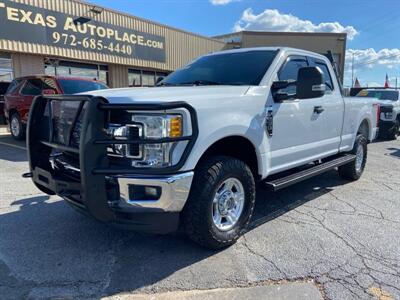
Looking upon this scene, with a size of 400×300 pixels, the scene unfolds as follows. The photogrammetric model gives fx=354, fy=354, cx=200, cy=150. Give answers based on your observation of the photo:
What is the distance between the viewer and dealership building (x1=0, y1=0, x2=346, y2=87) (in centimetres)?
→ 1311

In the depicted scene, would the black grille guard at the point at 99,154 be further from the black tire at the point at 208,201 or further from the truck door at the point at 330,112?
the truck door at the point at 330,112

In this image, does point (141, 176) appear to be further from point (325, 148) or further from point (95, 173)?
point (325, 148)

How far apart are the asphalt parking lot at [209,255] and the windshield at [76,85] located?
4087mm

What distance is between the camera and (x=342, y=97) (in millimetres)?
5578

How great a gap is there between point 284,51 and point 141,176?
265 centimetres

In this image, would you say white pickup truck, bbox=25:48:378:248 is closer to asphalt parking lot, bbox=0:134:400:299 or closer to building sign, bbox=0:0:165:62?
asphalt parking lot, bbox=0:134:400:299

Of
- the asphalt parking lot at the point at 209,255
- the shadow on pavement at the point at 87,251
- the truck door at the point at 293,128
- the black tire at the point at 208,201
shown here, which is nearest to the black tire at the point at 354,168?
the asphalt parking lot at the point at 209,255

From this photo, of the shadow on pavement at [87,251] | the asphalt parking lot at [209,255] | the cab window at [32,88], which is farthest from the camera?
the cab window at [32,88]

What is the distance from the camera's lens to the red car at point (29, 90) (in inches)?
337

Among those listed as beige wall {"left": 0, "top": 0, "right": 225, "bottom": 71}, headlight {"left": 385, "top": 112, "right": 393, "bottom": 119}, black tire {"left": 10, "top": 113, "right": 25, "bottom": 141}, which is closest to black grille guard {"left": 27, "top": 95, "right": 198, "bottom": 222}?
black tire {"left": 10, "top": 113, "right": 25, "bottom": 141}

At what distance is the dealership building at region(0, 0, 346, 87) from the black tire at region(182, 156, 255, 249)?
12.2 meters

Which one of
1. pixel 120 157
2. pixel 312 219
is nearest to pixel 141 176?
pixel 120 157

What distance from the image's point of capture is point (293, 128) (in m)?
4.27

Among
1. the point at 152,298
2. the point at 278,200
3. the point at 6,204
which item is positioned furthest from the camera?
the point at 278,200
